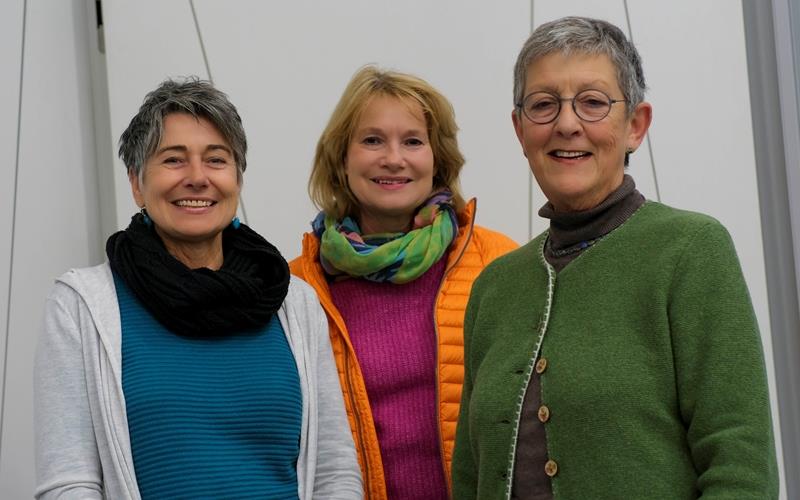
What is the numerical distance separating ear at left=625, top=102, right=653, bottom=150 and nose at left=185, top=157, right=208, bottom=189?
72 cm

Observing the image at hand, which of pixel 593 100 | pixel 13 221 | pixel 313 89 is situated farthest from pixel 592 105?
pixel 13 221

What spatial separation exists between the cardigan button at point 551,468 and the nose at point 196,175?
774mm

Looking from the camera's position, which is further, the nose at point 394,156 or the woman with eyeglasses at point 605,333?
the nose at point 394,156

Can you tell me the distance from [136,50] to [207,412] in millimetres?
1415

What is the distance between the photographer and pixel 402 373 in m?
1.90

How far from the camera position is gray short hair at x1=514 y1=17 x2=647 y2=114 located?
4.56 feet

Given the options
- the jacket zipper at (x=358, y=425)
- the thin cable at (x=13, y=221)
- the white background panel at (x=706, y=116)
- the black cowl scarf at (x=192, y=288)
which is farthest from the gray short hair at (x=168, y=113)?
the white background panel at (x=706, y=116)

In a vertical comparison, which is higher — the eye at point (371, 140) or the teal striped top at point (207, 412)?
the eye at point (371, 140)

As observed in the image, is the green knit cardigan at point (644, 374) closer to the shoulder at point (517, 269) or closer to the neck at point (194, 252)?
the shoulder at point (517, 269)

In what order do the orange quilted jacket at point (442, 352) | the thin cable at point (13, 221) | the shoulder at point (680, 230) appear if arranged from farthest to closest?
the thin cable at point (13, 221)
the orange quilted jacket at point (442, 352)
the shoulder at point (680, 230)

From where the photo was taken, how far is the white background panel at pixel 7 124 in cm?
234

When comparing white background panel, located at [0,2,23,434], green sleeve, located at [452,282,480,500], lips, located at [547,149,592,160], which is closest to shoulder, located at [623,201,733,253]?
lips, located at [547,149,592,160]

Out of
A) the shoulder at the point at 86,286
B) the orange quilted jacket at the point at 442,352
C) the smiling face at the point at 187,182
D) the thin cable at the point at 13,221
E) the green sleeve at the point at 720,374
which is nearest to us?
the green sleeve at the point at 720,374

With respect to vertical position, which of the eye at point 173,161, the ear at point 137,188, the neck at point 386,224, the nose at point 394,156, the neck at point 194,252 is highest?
the nose at point 394,156
